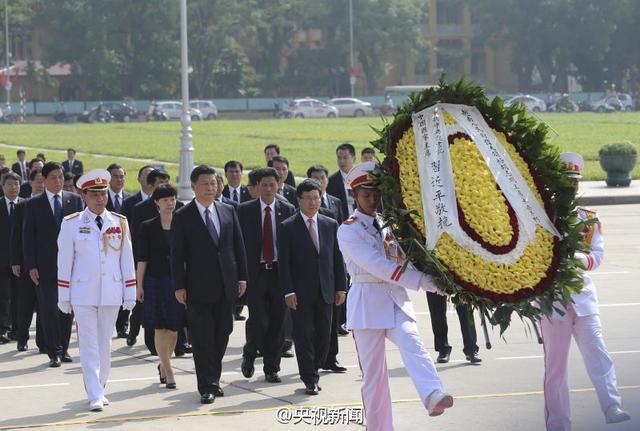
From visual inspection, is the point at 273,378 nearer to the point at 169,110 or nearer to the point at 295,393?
the point at 295,393

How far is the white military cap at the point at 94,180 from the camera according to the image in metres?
10.8

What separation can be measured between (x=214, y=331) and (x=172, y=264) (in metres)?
0.62

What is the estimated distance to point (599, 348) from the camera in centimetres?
891

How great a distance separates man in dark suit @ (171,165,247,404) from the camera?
422 inches

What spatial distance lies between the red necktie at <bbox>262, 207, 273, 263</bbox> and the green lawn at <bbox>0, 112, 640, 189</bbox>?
72.9 feet

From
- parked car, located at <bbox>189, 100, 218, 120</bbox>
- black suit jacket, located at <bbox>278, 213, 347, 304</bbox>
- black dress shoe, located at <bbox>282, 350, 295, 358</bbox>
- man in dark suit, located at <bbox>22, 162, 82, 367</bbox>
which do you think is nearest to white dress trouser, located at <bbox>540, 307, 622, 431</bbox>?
black suit jacket, located at <bbox>278, 213, 347, 304</bbox>

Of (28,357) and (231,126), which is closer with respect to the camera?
(28,357)

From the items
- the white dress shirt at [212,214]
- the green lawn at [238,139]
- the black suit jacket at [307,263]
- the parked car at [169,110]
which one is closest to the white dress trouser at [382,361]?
the white dress shirt at [212,214]

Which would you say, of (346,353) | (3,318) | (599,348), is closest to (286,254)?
(346,353)

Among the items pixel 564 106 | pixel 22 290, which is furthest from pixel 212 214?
pixel 564 106

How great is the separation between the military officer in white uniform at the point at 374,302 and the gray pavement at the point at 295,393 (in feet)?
3.53

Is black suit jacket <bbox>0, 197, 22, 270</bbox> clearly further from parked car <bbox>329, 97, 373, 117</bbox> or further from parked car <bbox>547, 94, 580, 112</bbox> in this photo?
parked car <bbox>547, 94, 580, 112</bbox>

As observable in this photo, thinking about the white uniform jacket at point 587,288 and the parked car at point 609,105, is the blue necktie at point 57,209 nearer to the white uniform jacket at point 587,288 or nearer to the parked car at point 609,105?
the white uniform jacket at point 587,288

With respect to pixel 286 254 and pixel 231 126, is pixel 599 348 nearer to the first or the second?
pixel 286 254
